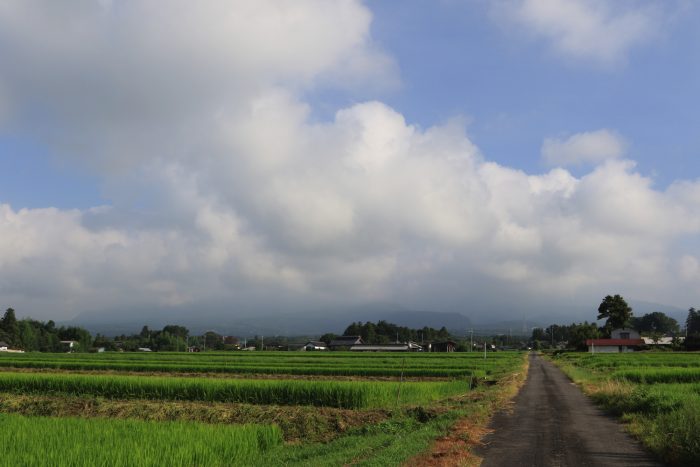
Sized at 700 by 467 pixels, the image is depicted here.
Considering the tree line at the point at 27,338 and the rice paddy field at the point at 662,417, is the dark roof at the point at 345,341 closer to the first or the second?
the tree line at the point at 27,338

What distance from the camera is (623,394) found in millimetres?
18422

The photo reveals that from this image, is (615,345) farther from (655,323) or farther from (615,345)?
(655,323)

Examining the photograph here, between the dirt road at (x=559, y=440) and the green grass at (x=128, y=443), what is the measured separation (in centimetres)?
522

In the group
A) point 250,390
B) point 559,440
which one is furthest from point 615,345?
point 559,440

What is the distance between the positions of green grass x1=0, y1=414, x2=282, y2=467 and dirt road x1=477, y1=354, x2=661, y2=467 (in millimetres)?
5219

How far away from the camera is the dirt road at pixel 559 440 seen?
33.7 ft

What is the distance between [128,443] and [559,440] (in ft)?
30.9

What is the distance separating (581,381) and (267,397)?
60.7ft

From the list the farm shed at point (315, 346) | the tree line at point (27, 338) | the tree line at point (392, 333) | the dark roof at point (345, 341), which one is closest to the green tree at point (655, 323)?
the tree line at point (392, 333)

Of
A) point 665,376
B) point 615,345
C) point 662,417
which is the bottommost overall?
point 615,345

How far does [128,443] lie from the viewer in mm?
10625

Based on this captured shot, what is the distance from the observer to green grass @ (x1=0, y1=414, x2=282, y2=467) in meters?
9.38

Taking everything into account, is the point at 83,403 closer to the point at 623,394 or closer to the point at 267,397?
the point at 267,397

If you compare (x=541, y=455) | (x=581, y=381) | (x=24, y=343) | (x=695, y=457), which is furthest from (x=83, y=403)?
(x=24, y=343)
